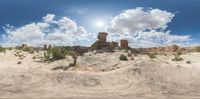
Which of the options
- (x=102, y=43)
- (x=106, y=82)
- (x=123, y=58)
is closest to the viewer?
(x=106, y=82)

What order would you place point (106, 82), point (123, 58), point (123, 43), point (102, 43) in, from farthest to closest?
1. point (123, 43)
2. point (102, 43)
3. point (123, 58)
4. point (106, 82)

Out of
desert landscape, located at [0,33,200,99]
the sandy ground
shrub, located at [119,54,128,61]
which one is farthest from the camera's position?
shrub, located at [119,54,128,61]

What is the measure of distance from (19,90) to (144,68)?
28.5 feet

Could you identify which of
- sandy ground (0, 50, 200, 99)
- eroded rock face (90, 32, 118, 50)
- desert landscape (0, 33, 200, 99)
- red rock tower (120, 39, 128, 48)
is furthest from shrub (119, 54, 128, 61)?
red rock tower (120, 39, 128, 48)

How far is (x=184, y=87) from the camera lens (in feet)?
65.6

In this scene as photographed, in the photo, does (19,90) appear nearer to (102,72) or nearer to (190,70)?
(102,72)

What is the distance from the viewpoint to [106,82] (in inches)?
824

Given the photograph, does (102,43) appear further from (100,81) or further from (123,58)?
(100,81)

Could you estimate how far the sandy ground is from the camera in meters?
18.5

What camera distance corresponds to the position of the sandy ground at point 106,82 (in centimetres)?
1855

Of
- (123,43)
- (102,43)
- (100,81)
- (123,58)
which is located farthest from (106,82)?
(123,43)

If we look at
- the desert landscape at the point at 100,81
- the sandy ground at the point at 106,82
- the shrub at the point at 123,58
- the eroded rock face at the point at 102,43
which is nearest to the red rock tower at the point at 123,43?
the eroded rock face at the point at 102,43

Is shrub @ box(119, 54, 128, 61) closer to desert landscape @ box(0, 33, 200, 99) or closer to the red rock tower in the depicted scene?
desert landscape @ box(0, 33, 200, 99)

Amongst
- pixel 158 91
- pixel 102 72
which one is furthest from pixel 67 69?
pixel 158 91
